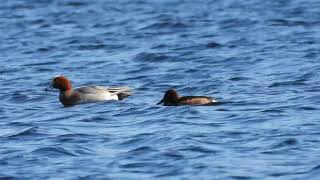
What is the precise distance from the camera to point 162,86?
20.1 meters

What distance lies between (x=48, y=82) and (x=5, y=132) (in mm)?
5319

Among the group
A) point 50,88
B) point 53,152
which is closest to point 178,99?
point 50,88

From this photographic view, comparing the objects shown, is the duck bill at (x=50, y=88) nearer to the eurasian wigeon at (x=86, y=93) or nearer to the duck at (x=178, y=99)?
the eurasian wigeon at (x=86, y=93)

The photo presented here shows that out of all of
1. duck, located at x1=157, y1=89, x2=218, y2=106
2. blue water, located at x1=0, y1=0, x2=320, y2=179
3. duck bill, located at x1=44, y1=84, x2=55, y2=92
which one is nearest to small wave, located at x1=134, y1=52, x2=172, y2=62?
blue water, located at x1=0, y1=0, x2=320, y2=179

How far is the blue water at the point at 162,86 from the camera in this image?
13445 mm

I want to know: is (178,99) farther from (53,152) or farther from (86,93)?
(53,152)

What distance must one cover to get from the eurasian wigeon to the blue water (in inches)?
6.7

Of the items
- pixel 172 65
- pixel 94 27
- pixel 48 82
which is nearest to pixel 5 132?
pixel 48 82

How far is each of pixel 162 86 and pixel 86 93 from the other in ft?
6.05

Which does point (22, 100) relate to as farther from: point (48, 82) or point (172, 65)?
point (172, 65)

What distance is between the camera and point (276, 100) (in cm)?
1803

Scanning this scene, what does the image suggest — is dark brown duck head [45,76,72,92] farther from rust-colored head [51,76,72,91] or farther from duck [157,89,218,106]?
duck [157,89,218,106]

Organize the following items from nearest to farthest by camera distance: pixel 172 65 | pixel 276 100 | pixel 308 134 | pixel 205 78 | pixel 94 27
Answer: pixel 308 134 → pixel 276 100 → pixel 205 78 → pixel 172 65 → pixel 94 27

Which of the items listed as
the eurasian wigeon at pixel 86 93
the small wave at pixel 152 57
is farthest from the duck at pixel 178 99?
the small wave at pixel 152 57
